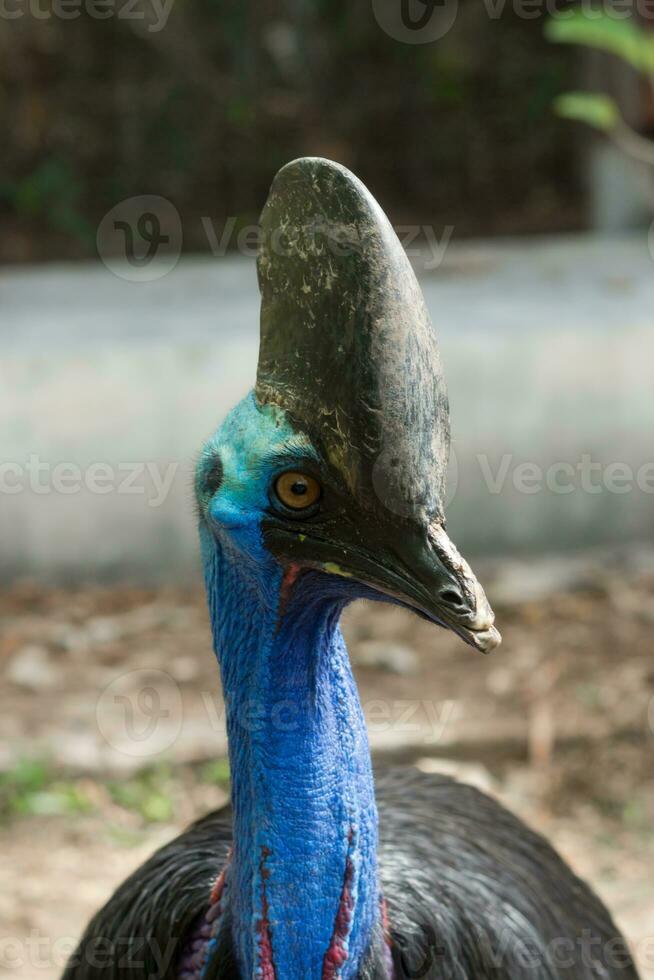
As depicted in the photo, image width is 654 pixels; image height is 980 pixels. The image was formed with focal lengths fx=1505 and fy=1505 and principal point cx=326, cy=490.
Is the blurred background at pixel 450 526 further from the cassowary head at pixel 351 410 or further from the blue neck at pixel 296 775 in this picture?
the cassowary head at pixel 351 410

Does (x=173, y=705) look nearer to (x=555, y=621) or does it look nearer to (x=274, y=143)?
(x=555, y=621)

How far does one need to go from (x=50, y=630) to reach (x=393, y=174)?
5.10 meters

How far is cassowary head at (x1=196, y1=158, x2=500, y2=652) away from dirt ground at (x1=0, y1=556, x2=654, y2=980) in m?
2.11

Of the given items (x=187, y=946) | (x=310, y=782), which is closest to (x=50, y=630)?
(x=187, y=946)

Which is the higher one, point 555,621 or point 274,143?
point 274,143

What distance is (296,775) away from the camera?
5.95 feet

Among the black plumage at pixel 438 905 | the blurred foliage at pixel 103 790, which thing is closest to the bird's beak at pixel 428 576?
the black plumage at pixel 438 905

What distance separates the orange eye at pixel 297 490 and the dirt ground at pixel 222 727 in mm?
2135

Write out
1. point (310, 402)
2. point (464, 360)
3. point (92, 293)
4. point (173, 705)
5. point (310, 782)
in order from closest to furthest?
point (310, 402), point (310, 782), point (173, 705), point (464, 360), point (92, 293)

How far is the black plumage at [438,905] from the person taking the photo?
2.06m

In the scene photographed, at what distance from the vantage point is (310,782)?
1812mm

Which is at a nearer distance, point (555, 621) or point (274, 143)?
point (555, 621)

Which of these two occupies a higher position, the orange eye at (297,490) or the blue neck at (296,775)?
the orange eye at (297,490)

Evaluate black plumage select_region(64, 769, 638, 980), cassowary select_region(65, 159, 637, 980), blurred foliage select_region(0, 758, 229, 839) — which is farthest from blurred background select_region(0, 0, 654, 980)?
cassowary select_region(65, 159, 637, 980)
